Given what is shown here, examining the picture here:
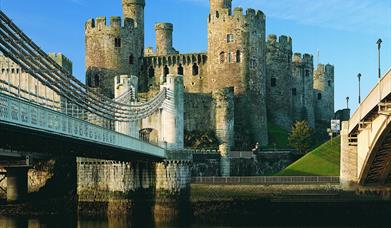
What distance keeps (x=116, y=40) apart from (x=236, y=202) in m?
30.4

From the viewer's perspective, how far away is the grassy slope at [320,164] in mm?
47938

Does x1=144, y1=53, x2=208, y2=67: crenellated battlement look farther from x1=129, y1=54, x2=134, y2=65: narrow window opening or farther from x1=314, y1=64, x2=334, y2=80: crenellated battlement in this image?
x1=314, y1=64, x2=334, y2=80: crenellated battlement

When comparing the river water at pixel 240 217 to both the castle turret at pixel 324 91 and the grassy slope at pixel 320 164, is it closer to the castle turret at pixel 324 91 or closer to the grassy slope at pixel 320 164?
the grassy slope at pixel 320 164

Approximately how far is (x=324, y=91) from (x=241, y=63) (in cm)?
2381

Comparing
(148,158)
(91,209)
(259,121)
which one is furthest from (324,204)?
(259,121)

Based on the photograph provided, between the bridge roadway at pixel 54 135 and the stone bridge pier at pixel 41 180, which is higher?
the bridge roadway at pixel 54 135

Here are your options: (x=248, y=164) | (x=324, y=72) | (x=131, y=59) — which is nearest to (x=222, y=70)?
(x=131, y=59)

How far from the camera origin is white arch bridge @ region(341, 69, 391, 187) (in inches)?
1178

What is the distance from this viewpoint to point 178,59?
71.1 m

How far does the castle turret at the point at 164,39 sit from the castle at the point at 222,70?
51mm

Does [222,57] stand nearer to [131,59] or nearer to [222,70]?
[222,70]

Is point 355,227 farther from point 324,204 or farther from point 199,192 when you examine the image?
point 199,192

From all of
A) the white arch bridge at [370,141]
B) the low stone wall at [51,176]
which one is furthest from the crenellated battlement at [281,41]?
the white arch bridge at [370,141]

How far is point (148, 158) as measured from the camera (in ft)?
142
